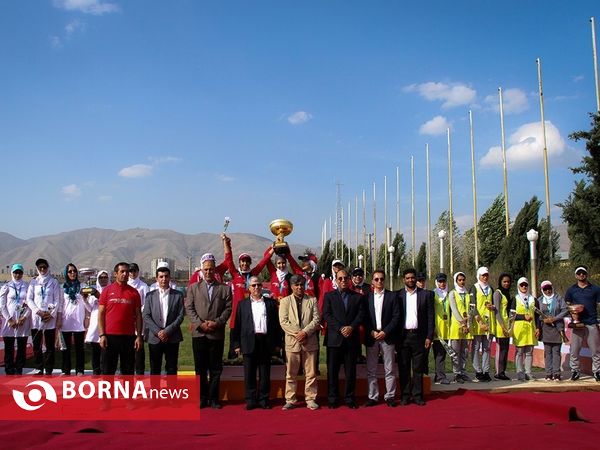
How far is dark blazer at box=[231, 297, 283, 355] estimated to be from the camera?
24.3ft

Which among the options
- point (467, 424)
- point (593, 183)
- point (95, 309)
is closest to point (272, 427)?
point (467, 424)

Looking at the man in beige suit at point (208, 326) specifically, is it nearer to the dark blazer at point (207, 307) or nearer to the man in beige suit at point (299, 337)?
the dark blazer at point (207, 307)

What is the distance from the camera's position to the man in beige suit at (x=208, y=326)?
24.1 ft

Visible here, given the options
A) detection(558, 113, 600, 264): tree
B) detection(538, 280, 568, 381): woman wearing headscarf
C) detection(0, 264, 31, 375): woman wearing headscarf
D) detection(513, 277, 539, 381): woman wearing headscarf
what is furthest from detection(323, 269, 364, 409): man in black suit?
detection(558, 113, 600, 264): tree

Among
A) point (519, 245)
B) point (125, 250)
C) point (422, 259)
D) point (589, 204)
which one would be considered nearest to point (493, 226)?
point (422, 259)

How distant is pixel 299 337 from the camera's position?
23.8 feet

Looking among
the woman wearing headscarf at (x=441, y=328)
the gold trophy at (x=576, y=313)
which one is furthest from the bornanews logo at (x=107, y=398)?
the gold trophy at (x=576, y=313)

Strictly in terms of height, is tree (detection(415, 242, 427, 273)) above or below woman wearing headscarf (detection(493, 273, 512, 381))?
above

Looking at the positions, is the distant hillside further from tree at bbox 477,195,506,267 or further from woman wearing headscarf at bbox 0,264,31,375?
woman wearing headscarf at bbox 0,264,31,375

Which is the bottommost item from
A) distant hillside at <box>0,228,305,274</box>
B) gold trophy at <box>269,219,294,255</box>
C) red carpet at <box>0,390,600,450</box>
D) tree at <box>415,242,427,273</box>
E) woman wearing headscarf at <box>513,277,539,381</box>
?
red carpet at <box>0,390,600,450</box>

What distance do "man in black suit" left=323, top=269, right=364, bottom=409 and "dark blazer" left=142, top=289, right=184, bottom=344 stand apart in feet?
5.82

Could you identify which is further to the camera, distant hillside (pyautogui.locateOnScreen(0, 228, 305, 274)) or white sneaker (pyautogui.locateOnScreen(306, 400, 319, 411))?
distant hillside (pyautogui.locateOnScreen(0, 228, 305, 274))

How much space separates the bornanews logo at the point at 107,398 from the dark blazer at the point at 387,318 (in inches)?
85.2

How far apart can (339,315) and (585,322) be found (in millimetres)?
3751
